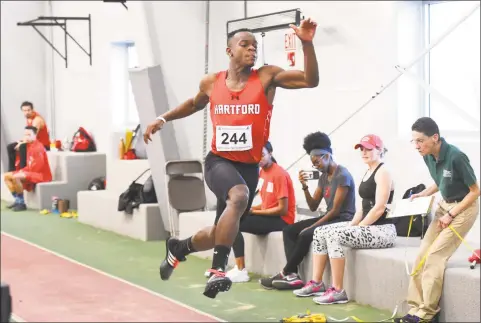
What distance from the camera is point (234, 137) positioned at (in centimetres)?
336

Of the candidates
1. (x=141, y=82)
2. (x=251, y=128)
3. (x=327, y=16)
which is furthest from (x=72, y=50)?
(x=251, y=128)

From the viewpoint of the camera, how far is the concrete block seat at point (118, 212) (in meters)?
9.44

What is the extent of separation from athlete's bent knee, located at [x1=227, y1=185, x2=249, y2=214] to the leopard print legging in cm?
269

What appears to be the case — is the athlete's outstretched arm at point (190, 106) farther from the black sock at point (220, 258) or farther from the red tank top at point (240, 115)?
the black sock at point (220, 258)

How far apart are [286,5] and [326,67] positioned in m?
0.79

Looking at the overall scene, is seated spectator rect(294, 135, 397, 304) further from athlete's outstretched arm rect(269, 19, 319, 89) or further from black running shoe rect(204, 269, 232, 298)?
black running shoe rect(204, 269, 232, 298)

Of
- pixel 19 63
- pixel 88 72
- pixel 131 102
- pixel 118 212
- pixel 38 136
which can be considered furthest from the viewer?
pixel 19 63

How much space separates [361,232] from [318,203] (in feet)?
1.64

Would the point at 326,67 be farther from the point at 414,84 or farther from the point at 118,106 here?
the point at 118,106

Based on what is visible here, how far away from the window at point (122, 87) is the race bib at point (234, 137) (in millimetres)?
8544

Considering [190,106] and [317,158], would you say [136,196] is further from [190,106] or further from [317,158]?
[190,106]

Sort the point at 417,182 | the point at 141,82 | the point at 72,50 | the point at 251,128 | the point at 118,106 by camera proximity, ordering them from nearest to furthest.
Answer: the point at 251,128, the point at 417,182, the point at 141,82, the point at 118,106, the point at 72,50

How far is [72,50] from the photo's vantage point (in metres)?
13.4

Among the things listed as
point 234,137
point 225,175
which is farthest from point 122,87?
point 234,137
